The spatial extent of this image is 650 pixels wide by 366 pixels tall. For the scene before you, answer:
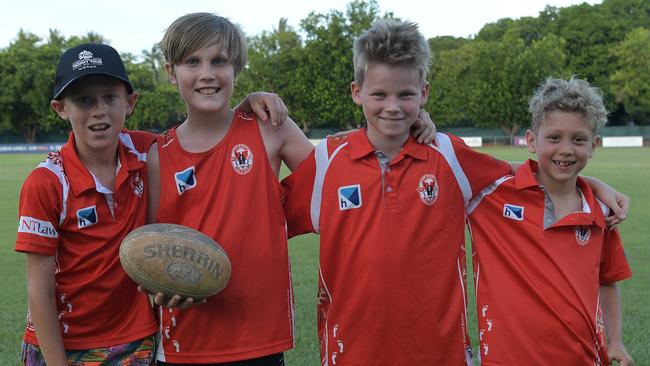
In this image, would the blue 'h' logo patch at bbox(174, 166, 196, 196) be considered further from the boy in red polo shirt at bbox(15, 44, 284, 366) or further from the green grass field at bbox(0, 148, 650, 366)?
the green grass field at bbox(0, 148, 650, 366)

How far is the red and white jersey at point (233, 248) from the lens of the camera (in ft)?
10.3

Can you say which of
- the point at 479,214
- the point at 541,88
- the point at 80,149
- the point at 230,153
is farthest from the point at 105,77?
the point at 541,88

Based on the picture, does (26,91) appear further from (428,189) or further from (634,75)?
(428,189)

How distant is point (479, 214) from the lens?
3355 mm

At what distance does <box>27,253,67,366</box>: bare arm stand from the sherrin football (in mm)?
329

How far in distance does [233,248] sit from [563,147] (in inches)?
61.5

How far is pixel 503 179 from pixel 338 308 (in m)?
0.98

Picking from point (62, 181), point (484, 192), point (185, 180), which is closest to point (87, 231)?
point (62, 181)

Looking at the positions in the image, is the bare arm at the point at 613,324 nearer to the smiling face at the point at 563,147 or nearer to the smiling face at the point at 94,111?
the smiling face at the point at 563,147

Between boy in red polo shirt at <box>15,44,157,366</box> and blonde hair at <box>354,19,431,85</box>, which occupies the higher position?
blonde hair at <box>354,19,431,85</box>

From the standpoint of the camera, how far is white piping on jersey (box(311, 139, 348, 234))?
3.29 meters

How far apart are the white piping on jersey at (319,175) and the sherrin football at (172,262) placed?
56cm

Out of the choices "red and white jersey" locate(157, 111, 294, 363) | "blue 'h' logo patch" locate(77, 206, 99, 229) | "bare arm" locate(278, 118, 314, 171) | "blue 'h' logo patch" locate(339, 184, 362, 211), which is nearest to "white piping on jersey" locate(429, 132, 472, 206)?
"blue 'h' logo patch" locate(339, 184, 362, 211)

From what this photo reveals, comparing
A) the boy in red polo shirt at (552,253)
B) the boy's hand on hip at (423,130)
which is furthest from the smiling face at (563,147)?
the boy's hand on hip at (423,130)
